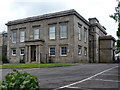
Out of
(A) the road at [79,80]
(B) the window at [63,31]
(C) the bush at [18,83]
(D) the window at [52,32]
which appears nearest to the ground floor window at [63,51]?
(B) the window at [63,31]

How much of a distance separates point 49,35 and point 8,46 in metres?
11.4

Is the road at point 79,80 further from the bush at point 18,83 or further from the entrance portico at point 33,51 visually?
the entrance portico at point 33,51

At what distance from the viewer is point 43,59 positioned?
27578 mm

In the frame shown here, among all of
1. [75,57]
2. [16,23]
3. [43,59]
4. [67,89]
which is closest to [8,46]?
[16,23]

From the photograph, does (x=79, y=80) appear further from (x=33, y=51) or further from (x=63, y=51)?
(x=33, y=51)

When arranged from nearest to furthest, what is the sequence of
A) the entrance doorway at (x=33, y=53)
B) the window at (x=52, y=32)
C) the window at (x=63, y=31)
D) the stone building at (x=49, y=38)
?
the stone building at (x=49, y=38), the window at (x=63, y=31), the window at (x=52, y=32), the entrance doorway at (x=33, y=53)

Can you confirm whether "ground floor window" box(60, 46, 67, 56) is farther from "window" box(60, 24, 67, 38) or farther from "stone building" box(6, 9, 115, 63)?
"window" box(60, 24, 67, 38)

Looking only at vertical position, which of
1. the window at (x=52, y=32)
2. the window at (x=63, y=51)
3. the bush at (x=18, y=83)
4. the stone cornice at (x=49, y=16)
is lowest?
the bush at (x=18, y=83)

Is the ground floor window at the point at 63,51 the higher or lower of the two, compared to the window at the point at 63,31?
lower

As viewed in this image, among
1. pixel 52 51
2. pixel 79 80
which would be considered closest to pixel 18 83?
pixel 79 80

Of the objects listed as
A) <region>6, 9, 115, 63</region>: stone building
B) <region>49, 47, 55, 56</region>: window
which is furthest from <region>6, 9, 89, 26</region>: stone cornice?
<region>49, 47, 55, 56</region>: window

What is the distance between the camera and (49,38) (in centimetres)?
2767

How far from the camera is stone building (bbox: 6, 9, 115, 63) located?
84.5 feet

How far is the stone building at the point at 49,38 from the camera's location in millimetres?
25750
